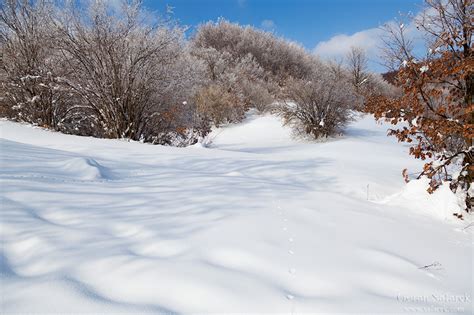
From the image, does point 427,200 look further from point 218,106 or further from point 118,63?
point 218,106

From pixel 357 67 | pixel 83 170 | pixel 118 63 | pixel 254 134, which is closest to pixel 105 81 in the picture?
pixel 118 63

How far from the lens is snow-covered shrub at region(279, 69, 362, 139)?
38.9 feet

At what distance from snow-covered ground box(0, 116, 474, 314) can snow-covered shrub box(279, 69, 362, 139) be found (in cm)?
800

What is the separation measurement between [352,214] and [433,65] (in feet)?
7.62

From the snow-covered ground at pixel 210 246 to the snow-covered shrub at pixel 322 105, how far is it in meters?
8.00

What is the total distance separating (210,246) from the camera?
6.55ft

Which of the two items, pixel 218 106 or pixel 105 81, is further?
pixel 218 106

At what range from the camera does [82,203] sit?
8.38 feet

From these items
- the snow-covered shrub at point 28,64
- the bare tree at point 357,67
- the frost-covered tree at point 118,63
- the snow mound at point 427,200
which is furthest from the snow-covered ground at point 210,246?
the bare tree at point 357,67

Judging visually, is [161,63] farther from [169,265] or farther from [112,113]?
[169,265]

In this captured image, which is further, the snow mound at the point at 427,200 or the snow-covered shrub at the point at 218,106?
the snow-covered shrub at the point at 218,106

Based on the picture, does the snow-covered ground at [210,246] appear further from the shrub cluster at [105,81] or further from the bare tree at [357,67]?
the bare tree at [357,67]

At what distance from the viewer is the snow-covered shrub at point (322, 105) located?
1184 centimetres

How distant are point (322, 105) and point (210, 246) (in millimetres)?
10805
